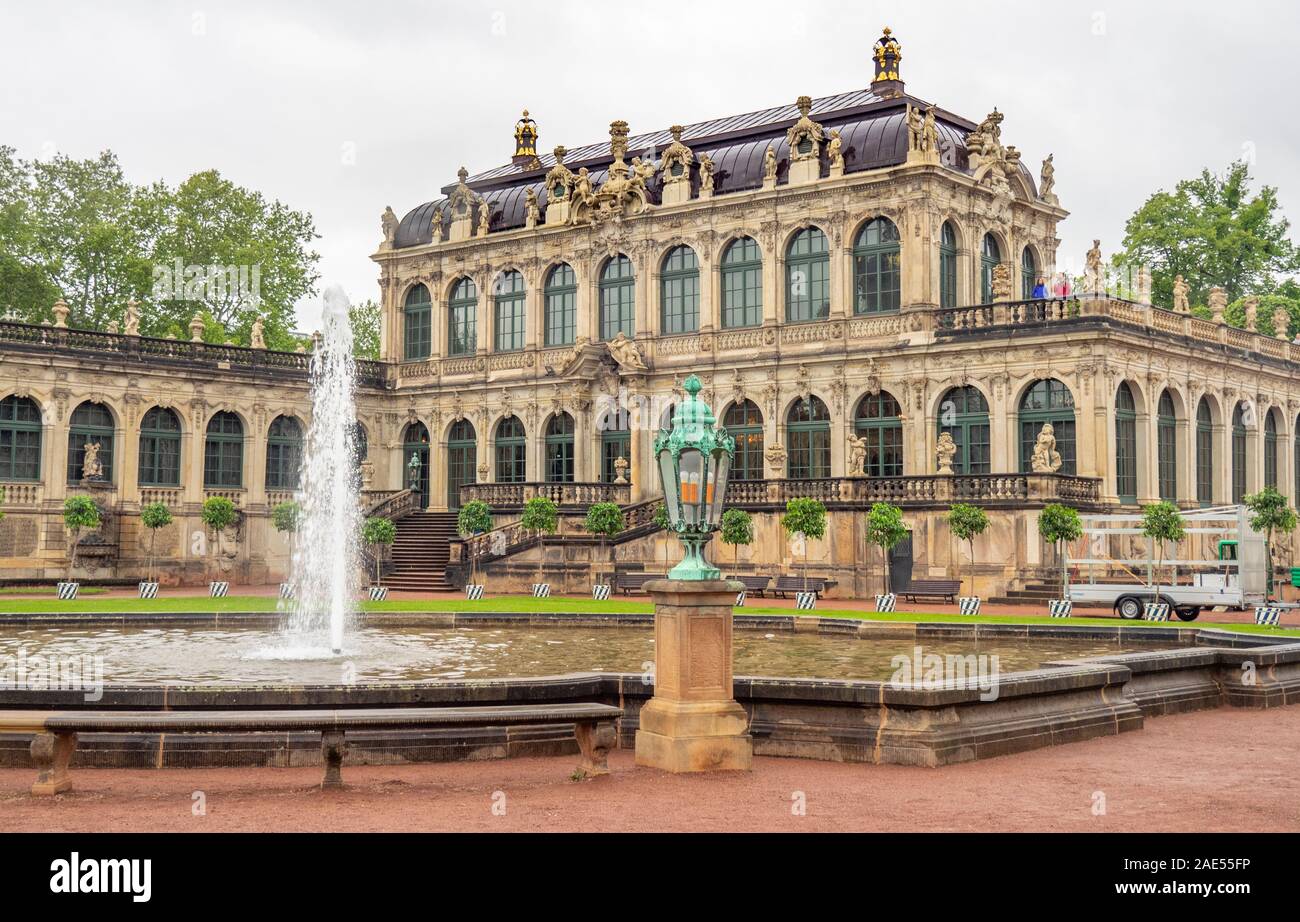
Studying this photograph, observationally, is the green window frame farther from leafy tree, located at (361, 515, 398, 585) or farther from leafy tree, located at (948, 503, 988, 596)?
leafy tree, located at (361, 515, 398, 585)

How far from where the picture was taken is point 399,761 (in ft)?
41.7

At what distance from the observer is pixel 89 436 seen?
1837 inches

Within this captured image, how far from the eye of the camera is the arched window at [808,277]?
44969mm

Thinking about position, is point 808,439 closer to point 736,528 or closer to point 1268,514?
point 736,528

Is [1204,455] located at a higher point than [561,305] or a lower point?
lower

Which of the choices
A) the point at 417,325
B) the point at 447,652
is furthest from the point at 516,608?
the point at 417,325

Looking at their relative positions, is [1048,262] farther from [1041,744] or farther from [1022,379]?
[1041,744]

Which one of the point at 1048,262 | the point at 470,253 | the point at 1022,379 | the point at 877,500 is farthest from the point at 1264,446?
the point at 470,253

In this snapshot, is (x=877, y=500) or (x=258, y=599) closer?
(x=258, y=599)

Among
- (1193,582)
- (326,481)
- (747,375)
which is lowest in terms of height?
(1193,582)

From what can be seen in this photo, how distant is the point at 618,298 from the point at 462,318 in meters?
7.56

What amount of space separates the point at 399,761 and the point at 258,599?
78.6 ft

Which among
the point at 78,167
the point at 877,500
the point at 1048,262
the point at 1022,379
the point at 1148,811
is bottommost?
the point at 1148,811

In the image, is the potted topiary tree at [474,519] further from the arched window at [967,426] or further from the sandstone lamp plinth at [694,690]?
the sandstone lamp plinth at [694,690]
